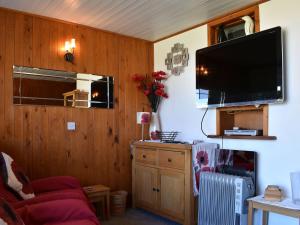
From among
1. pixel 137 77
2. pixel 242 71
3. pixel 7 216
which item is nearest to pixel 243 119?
pixel 242 71

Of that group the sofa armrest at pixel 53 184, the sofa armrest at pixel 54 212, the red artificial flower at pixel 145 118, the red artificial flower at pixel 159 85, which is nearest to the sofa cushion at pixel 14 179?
the sofa armrest at pixel 53 184

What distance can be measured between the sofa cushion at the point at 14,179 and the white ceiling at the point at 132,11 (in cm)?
158

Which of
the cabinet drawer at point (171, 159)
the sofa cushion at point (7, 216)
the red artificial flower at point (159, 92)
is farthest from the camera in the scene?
the red artificial flower at point (159, 92)

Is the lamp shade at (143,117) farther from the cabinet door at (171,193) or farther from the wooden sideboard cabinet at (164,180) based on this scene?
the cabinet door at (171,193)

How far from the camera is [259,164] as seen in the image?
2779 mm

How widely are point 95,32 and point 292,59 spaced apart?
2.31 m

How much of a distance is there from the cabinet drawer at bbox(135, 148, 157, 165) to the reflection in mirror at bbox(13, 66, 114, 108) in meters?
0.71

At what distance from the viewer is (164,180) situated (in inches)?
128

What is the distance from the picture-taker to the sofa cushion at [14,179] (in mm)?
2258

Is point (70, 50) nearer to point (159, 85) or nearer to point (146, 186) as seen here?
point (159, 85)

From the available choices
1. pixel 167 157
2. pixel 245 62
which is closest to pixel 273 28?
pixel 245 62

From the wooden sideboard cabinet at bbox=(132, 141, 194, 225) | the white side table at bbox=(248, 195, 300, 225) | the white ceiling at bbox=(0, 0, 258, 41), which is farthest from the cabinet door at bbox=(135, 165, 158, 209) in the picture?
the white ceiling at bbox=(0, 0, 258, 41)

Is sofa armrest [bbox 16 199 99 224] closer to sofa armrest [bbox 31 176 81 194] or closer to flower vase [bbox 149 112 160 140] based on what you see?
sofa armrest [bbox 31 176 81 194]

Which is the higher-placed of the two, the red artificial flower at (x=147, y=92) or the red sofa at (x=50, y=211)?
the red artificial flower at (x=147, y=92)
